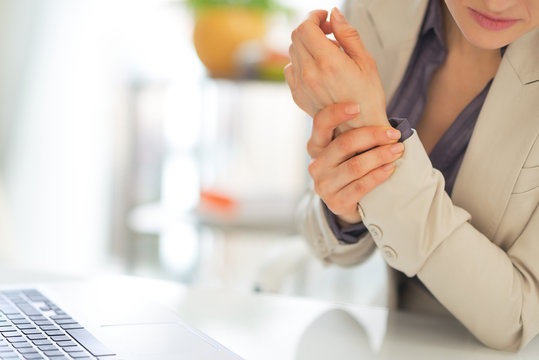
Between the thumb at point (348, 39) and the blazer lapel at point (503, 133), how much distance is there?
7.1 inches

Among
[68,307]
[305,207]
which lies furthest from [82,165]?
[68,307]

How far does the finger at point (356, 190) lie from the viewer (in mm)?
881

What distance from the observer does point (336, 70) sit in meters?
0.87

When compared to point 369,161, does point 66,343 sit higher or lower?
lower

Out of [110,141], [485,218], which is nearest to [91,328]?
[485,218]

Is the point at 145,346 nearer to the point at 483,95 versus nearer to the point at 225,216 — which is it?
the point at 483,95

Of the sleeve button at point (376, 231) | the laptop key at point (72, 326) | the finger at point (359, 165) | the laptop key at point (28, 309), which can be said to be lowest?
the laptop key at point (28, 309)

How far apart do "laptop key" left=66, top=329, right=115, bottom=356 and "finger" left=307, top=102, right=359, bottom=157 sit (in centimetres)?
35

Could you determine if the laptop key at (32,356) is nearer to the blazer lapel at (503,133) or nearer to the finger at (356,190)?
the finger at (356,190)

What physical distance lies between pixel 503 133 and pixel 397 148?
156mm

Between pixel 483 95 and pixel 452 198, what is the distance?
15cm

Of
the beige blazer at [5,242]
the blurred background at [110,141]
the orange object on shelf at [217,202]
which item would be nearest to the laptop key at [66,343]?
the beige blazer at [5,242]

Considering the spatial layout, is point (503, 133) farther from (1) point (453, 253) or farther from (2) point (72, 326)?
(2) point (72, 326)

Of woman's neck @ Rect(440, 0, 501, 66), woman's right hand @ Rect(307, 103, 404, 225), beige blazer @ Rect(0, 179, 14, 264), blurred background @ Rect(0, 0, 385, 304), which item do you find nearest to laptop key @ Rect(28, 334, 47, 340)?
woman's right hand @ Rect(307, 103, 404, 225)
